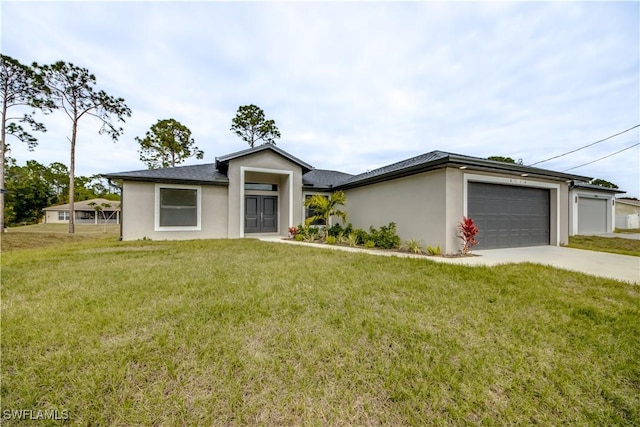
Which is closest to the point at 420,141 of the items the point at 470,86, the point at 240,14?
the point at 470,86

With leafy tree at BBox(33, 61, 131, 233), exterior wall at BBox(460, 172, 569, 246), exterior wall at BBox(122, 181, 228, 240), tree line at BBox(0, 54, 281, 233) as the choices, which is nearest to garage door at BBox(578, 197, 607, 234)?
exterior wall at BBox(460, 172, 569, 246)

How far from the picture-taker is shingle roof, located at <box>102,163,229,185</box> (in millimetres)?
10211

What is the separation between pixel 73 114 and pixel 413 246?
24.4 metres

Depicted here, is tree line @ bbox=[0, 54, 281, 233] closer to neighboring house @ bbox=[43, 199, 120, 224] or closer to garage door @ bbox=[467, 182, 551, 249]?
neighboring house @ bbox=[43, 199, 120, 224]

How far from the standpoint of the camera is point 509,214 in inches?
363

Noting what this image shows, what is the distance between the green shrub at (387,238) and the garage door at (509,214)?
2581 millimetres

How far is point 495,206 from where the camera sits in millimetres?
8875

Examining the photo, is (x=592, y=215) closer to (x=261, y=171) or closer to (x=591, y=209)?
(x=591, y=209)

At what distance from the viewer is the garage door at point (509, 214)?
859 cm

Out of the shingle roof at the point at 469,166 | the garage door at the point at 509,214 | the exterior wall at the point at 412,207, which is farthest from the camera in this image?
the garage door at the point at 509,214

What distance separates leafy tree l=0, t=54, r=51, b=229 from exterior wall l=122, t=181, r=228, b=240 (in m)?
12.1

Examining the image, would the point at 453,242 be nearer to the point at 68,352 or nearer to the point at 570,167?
the point at 68,352

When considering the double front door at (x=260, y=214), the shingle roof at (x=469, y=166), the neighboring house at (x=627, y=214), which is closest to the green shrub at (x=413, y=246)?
the shingle roof at (x=469, y=166)

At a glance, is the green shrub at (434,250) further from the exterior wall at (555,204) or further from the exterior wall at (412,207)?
the exterior wall at (555,204)
